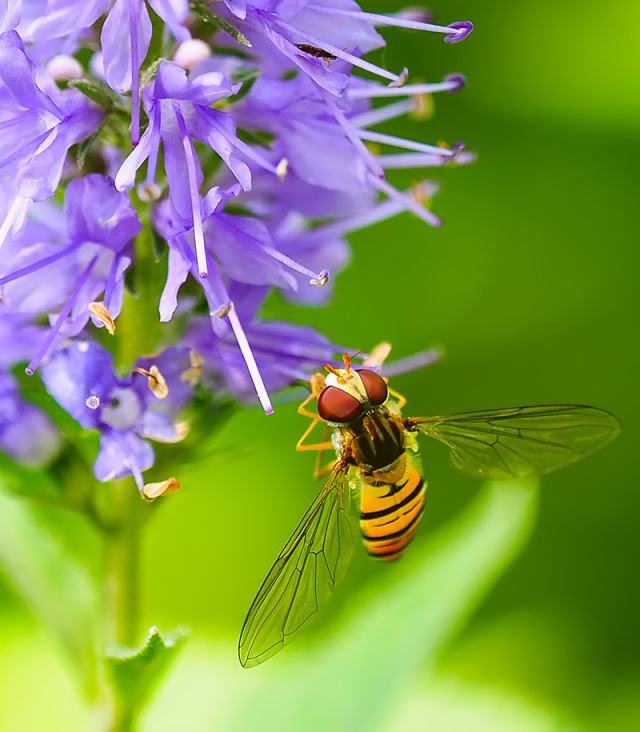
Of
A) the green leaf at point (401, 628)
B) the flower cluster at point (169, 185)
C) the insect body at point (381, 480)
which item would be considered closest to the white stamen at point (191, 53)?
the flower cluster at point (169, 185)

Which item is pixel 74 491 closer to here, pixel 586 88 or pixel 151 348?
pixel 151 348

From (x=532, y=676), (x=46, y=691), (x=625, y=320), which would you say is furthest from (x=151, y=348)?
(x=625, y=320)

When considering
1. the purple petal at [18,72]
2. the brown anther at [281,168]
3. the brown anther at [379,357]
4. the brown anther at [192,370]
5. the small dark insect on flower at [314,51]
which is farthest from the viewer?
the brown anther at [379,357]

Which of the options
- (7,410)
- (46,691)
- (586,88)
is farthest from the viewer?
(586,88)

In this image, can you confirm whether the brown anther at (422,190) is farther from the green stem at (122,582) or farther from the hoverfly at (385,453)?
the green stem at (122,582)

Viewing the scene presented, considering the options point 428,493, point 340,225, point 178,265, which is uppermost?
point 178,265

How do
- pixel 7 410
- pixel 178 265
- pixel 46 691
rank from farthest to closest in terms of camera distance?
1. pixel 46 691
2. pixel 7 410
3. pixel 178 265

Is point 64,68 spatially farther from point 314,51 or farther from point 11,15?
point 314,51

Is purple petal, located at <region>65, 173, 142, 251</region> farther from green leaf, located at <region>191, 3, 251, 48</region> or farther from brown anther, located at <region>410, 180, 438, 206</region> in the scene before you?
brown anther, located at <region>410, 180, 438, 206</region>
